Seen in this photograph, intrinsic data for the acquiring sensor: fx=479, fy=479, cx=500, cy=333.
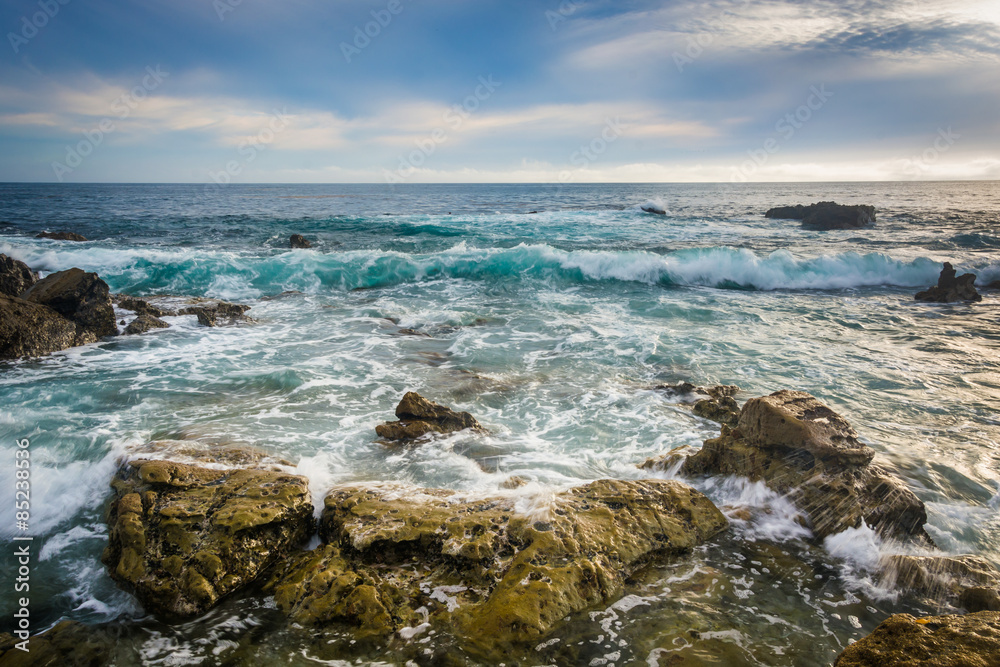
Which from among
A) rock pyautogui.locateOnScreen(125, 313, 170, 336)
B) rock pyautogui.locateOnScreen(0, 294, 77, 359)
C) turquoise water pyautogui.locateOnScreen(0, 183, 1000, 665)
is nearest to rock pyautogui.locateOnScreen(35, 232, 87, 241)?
turquoise water pyautogui.locateOnScreen(0, 183, 1000, 665)

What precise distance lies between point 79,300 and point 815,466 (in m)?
11.8

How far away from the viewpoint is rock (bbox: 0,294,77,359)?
25.5 ft

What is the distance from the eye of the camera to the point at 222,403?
253 inches

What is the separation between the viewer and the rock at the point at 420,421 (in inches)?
217

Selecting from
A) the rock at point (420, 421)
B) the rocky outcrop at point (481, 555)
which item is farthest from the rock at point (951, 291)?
the rock at point (420, 421)

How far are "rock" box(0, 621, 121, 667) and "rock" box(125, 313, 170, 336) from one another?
8106mm

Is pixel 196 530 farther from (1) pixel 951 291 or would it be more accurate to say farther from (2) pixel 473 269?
(1) pixel 951 291

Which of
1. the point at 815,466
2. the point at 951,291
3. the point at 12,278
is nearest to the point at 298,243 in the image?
the point at 12,278

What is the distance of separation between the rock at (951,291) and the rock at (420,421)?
1390 centimetres

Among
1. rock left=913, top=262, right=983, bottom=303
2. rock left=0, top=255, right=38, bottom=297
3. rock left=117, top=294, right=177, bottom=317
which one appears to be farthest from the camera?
rock left=913, top=262, right=983, bottom=303

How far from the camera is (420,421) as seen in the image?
562cm

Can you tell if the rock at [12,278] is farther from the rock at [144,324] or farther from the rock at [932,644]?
the rock at [932,644]

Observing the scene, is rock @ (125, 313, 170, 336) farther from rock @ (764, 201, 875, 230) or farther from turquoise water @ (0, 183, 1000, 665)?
rock @ (764, 201, 875, 230)

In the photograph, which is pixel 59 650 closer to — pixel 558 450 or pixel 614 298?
pixel 558 450
